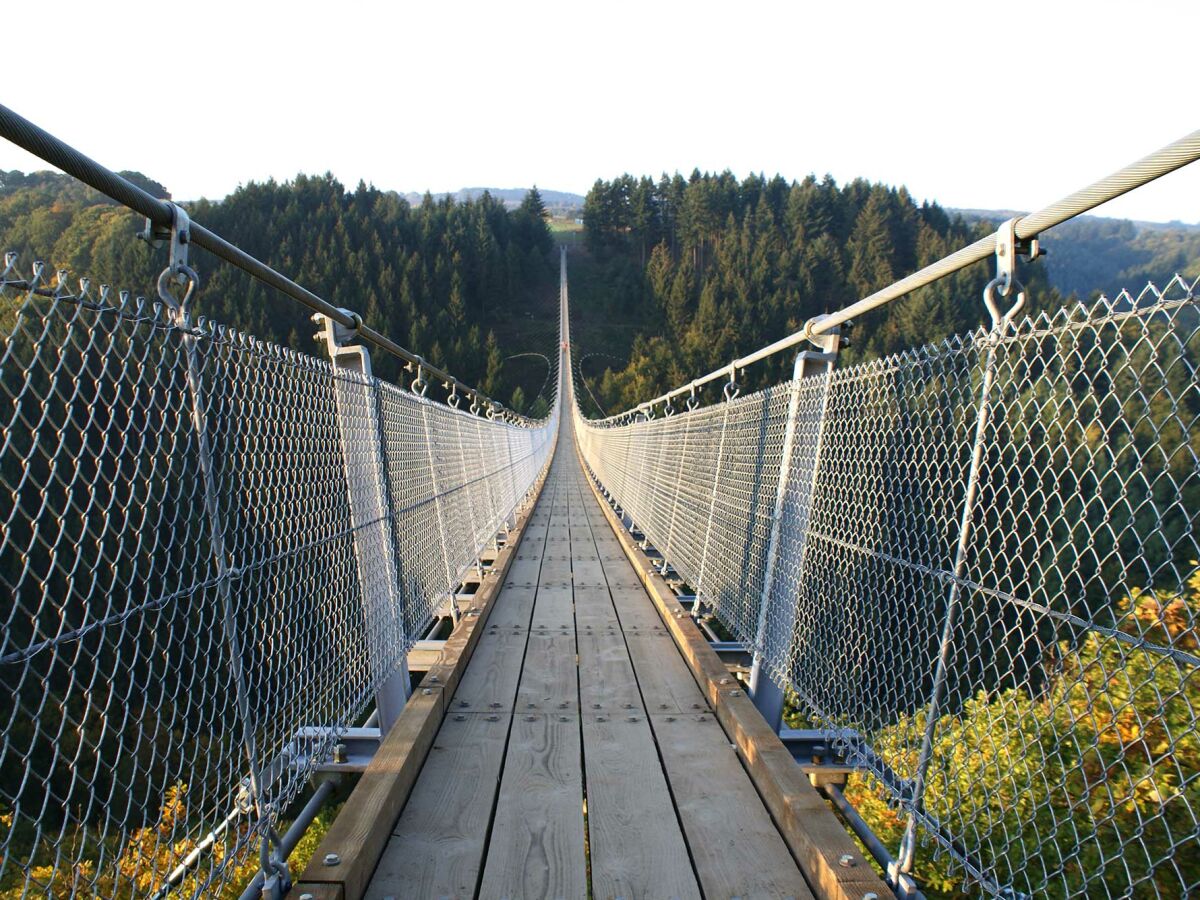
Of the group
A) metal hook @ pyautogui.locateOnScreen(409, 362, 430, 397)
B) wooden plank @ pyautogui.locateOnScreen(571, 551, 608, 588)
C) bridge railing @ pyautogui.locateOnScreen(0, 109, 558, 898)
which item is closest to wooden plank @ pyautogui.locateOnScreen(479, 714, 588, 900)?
bridge railing @ pyautogui.locateOnScreen(0, 109, 558, 898)

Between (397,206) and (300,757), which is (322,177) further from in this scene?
(300,757)

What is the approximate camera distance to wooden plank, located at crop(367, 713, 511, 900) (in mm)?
1822

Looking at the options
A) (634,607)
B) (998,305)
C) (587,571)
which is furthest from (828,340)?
(587,571)

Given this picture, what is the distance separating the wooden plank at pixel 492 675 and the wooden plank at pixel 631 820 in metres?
0.38

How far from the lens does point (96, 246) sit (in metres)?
41.6

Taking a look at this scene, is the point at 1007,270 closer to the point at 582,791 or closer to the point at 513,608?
the point at 582,791

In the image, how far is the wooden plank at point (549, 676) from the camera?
117 inches

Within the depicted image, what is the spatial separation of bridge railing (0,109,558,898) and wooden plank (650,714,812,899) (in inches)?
35.2

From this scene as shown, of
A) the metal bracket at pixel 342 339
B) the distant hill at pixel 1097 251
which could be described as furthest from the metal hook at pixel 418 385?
the distant hill at pixel 1097 251

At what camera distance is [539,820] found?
6.92ft

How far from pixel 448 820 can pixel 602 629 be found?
1.98m

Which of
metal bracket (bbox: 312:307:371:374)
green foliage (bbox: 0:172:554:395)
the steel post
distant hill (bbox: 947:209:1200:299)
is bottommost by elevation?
the steel post

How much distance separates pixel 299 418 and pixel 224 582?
28.2 inches

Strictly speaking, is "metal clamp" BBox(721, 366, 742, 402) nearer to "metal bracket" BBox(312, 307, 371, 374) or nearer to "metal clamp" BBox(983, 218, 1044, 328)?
"metal bracket" BBox(312, 307, 371, 374)
